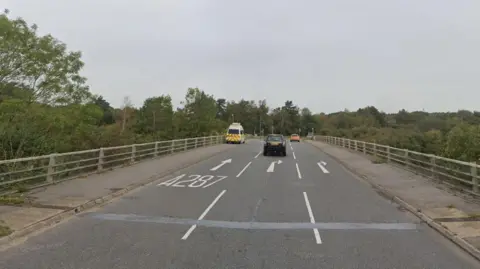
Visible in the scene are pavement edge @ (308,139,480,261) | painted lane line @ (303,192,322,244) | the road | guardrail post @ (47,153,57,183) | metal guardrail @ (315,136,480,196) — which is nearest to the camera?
the road

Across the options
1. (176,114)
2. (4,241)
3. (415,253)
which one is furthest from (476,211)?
(176,114)

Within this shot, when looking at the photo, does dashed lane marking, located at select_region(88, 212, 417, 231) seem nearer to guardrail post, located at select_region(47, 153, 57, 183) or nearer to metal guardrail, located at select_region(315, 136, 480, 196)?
guardrail post, located at select_region(47, 153, 57, 183)

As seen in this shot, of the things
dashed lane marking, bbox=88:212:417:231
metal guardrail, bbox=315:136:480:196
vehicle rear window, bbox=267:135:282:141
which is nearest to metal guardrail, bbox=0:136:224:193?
dashed lane marking, bbox=88:212:417:231

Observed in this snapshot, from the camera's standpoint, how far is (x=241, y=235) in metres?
8.55

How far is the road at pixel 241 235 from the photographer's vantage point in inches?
266

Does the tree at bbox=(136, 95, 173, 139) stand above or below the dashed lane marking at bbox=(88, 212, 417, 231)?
above

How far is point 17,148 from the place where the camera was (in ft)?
51.6

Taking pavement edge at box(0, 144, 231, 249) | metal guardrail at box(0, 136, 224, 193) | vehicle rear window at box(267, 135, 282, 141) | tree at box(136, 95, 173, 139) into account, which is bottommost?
pavement edge at box(0, 144, 231, 249)

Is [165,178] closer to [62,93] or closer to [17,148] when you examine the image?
[17,148]

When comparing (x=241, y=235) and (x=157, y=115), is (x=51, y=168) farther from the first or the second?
(x=157, y=115)

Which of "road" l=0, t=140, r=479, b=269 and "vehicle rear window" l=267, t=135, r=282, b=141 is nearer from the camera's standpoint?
"road" l=0, t=140, r=479, b=269

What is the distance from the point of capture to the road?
6766 millimetres

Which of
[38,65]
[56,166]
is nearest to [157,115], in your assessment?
[38,65]

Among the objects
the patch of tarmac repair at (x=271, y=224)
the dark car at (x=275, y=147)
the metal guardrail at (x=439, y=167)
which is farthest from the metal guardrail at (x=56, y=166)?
the metal guardrail at (x=439, y=167)
